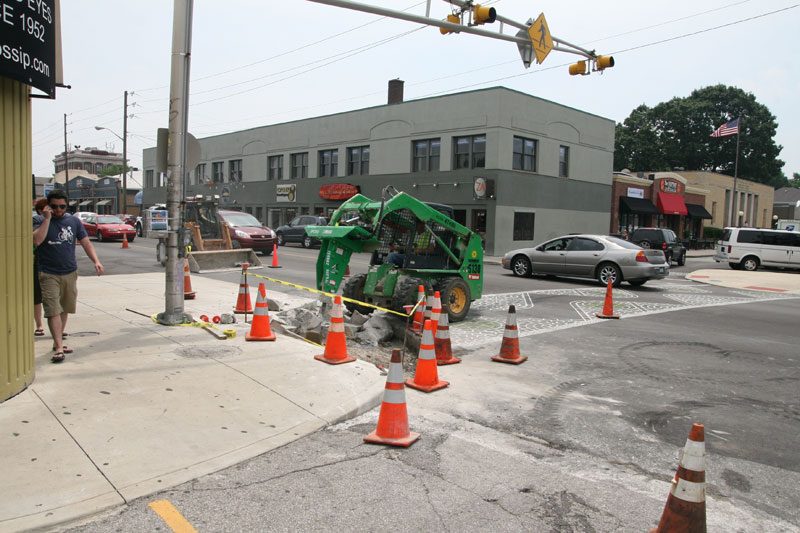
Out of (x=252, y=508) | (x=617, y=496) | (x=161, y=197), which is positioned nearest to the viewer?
(x=252, y=508)

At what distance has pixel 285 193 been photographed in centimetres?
4097

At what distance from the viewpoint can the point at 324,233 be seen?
353 inches

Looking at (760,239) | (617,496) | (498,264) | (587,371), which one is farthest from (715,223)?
(617,496)

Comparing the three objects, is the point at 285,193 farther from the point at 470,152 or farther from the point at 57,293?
the point at 57,293

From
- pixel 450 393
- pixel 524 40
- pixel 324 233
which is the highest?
pixel 524 40

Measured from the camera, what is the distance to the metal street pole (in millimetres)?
7629

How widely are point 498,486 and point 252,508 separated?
1.65 m

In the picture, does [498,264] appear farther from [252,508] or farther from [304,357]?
[252,508]

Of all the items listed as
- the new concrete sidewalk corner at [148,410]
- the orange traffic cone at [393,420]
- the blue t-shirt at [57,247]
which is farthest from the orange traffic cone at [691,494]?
the blue t-shirt at [57,247]

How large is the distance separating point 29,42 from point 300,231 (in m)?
26.7

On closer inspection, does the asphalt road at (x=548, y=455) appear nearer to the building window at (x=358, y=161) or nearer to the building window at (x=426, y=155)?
the building window at (x=426, y=155)

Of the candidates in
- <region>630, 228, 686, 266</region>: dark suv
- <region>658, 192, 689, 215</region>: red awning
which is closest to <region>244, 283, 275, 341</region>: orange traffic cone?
<region>630, 228, 686, 266</region>: dark suv

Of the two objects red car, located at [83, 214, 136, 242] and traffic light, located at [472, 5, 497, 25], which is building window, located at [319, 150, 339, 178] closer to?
red car, located at [83, 214, 136, 242]

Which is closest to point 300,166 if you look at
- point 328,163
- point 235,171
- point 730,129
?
point 328,163
